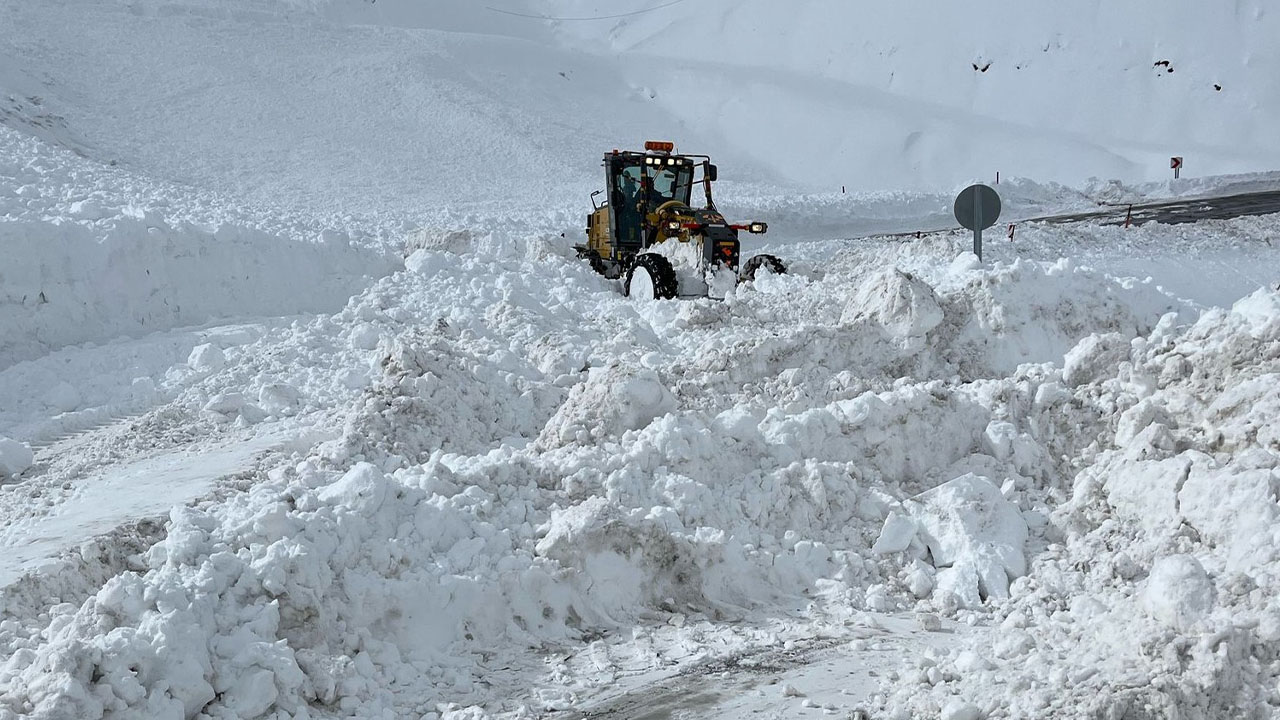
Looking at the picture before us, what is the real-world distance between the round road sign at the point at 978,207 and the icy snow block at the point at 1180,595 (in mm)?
7097

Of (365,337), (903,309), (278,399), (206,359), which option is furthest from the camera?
(365,337)

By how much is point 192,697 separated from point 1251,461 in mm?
5121

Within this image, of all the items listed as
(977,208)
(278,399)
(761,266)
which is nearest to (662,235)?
(761,266)

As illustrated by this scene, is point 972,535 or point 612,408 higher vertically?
point 612,408

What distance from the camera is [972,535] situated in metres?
5.85

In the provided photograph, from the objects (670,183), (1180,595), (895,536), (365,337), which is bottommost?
(895,536)

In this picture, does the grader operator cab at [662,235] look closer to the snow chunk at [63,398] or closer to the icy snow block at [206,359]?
the icy snow block at [206,359]

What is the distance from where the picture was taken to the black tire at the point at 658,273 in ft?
42.2

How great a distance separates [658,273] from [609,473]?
6834 mm

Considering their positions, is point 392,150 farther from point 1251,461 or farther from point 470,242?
point 1251,461

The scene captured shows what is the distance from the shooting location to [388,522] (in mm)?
5531

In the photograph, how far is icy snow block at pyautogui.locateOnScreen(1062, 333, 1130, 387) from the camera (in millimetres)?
7398

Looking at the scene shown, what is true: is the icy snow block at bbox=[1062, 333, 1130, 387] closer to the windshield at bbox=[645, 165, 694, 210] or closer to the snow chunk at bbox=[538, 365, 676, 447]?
the snow chunk at bbox=[538, 365, 676, 447]

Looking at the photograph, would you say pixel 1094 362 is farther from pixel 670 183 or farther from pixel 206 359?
pixel 670 183
